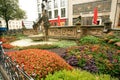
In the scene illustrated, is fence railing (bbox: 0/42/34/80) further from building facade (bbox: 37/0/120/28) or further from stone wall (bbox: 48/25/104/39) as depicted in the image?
building facade (bbox: 37/0/120/28)

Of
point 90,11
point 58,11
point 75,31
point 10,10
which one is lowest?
point 75,31

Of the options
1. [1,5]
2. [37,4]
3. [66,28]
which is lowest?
[66,28]

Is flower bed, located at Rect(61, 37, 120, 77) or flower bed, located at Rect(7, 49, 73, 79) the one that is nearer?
flower bed, located at Rect(7, 49, 73, 79)

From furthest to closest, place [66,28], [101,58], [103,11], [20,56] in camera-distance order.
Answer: [103,11] → [66,28] → [101,58] → [20,56]

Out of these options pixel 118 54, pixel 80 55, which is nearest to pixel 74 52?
pixel 80 55

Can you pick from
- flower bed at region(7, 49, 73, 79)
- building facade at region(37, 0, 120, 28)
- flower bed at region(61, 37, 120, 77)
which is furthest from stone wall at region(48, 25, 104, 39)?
building facade at region(37, 0, 120, 28)

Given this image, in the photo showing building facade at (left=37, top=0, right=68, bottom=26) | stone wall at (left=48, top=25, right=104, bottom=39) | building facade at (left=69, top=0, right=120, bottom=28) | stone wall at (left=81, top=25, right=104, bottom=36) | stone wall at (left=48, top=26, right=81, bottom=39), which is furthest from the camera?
building facade at (left=37, top=0, right=68, bottom=26)

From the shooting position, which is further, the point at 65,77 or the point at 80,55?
the point at 80,55

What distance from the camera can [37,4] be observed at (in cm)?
4147

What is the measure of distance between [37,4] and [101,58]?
38833 millimetres

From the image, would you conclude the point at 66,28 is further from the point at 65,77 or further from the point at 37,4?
the point at 37,4

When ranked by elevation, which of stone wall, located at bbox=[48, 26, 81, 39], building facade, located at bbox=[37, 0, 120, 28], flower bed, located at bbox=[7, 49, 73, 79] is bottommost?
flower bed, located at bbox=[7, 49, 73, 79]

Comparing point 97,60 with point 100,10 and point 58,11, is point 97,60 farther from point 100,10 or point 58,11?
point 58,11

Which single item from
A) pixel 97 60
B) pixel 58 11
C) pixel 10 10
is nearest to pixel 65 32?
pixel 97 60
